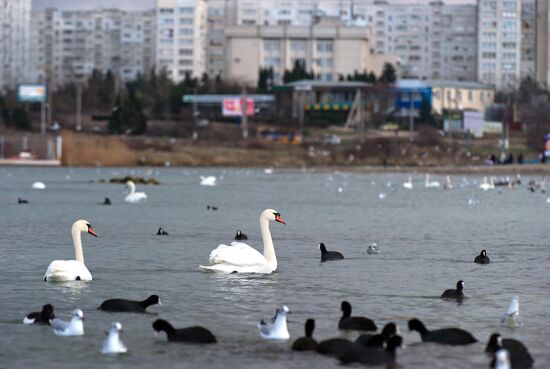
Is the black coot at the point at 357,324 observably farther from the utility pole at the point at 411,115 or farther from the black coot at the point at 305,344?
the utility pole at the point at 411,115

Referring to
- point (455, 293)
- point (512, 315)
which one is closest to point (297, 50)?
point (455, 293)

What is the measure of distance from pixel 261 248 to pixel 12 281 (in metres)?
8.45

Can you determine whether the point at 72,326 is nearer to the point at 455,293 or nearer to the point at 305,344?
the point at 305,344

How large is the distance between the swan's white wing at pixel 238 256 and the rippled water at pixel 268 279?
13.5 inches

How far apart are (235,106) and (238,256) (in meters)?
115

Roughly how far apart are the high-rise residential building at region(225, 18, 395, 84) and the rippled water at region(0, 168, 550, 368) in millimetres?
130487

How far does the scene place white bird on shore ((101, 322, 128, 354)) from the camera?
15.5 meters

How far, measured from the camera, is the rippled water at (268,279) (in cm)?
1611

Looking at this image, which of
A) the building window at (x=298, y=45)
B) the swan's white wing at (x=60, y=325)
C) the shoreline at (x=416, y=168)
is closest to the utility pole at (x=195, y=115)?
the shoreline at (x=416, y=168)

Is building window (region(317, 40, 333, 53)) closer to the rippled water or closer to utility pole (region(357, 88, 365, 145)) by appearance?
utility pole (region(357, 88, 365, 145))

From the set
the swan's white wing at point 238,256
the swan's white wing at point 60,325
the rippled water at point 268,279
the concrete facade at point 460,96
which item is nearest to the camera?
the rippled water at point 268,279

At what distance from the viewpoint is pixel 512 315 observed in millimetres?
17781

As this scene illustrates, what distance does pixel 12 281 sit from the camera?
73.6 feet

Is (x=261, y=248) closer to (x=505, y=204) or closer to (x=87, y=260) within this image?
(x=87, y=260)
